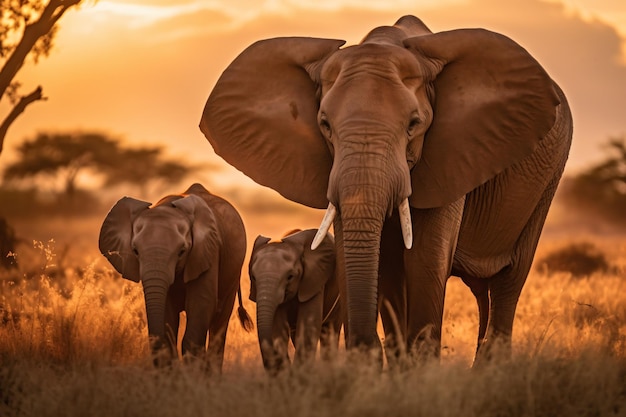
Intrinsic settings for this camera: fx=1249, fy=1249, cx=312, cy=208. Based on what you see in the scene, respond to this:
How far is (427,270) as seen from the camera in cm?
904

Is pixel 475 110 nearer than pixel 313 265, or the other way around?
pixel 475 110

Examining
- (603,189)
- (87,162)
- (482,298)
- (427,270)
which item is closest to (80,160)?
(87,162)

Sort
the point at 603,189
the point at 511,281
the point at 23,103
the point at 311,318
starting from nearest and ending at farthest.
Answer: the point at 311,318 → the point at 511,281 → the point at 23,103 → the point at 603,189

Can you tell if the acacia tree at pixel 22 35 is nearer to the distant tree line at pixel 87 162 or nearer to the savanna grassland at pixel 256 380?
the savanna grassland at pixel 256 380

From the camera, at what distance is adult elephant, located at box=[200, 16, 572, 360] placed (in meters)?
8.20

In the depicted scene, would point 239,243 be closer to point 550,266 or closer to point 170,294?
point 170,294

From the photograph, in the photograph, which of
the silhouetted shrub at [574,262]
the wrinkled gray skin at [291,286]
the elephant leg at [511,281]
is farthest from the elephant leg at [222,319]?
the silhouetted shrub at [574,262]

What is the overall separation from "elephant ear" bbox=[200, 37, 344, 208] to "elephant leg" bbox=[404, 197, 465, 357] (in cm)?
74

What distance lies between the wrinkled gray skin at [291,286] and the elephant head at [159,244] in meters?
0.44

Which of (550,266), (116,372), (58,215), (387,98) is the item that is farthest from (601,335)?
(58,215)

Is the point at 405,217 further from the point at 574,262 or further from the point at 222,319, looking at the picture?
the point at 574,262

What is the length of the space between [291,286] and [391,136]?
228 centimetres

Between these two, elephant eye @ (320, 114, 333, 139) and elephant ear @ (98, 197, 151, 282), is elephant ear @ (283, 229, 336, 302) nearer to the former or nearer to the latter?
elephant ear @ (98, 197, 151, 282)

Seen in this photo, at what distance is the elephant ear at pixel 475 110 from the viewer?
29.2 ft
